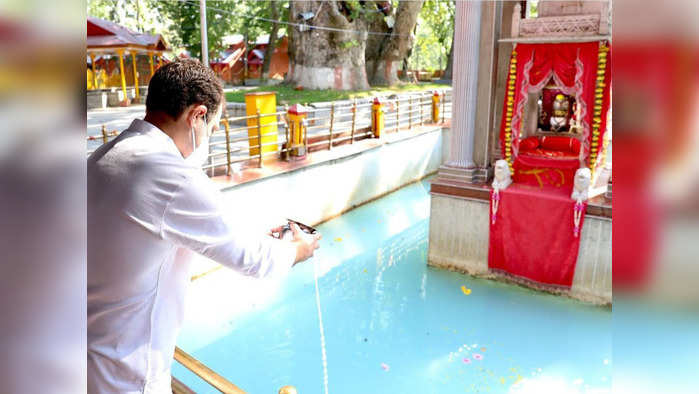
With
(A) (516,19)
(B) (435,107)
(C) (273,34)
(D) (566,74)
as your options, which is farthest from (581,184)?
(C) (273,34)

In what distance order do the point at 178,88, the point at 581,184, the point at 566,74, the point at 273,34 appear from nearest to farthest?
the point at 178,88, the point at 581,184, the point at 566,74, the point at 273,34

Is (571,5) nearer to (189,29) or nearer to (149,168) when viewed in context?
(149,168)

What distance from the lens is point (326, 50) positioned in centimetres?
2125

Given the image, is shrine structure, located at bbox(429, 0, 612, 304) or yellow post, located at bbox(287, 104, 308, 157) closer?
shrine structure, located at bbox(429, 0, 612, 304)

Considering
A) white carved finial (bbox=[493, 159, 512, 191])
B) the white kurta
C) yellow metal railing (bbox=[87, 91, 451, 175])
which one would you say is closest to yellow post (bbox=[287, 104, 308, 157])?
yellow metal railing (bbox=[87, 91, 451, 175])

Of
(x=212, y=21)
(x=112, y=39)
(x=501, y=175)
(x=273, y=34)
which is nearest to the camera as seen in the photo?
(x=501, y=175)

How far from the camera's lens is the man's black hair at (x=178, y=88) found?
1.33 m

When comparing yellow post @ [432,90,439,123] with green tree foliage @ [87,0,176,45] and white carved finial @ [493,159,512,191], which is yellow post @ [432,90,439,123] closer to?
white carved finial @ [493,159,512,191]

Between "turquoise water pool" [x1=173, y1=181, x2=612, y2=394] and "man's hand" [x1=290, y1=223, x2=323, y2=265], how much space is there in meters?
3.51

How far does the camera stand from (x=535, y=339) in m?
5.52

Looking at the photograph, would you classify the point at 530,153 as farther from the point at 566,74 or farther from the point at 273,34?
the point at 273,34

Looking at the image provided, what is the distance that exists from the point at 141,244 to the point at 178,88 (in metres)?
0.43

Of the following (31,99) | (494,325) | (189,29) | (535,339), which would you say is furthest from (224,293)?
(189,29)

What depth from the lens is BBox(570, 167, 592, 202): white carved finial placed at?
5879 millimetres
